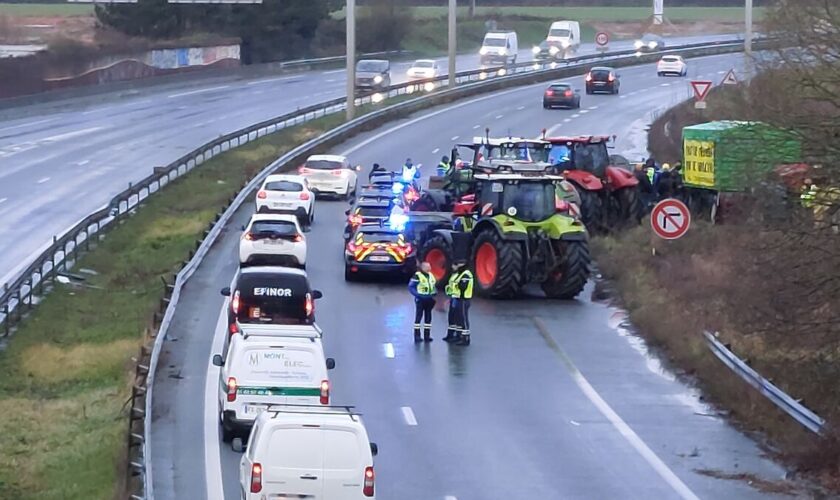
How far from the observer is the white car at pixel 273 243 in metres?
35.8

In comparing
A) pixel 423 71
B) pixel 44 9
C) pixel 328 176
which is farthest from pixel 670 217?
pixel 44 9

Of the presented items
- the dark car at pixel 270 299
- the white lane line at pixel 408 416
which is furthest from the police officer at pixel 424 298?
the white lane line at pixel 408 416

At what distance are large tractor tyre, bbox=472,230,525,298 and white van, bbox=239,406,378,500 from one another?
1549cm

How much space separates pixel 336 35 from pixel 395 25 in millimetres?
4681

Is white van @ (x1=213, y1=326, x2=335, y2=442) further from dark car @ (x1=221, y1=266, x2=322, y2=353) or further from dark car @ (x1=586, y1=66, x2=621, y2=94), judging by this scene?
dark car @ (x1=586, y1=66, x2=621, y2=94)

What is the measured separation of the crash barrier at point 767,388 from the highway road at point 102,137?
1927 cm

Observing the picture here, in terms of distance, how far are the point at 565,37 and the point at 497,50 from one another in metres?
10.4

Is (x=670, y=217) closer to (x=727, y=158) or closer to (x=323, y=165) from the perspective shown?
(x=727, y=158)

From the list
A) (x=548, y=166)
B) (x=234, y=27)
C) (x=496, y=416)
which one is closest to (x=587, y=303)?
(x=548, y=166)

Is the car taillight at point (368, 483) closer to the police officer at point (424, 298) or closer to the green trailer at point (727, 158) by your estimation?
the green trailer at point (727, 158)

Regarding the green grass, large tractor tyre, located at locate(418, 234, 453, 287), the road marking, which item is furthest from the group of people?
the green grass

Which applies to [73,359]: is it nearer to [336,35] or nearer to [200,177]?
[200,177]

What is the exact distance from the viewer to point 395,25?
113 m

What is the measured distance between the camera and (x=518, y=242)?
32094 millimetres
